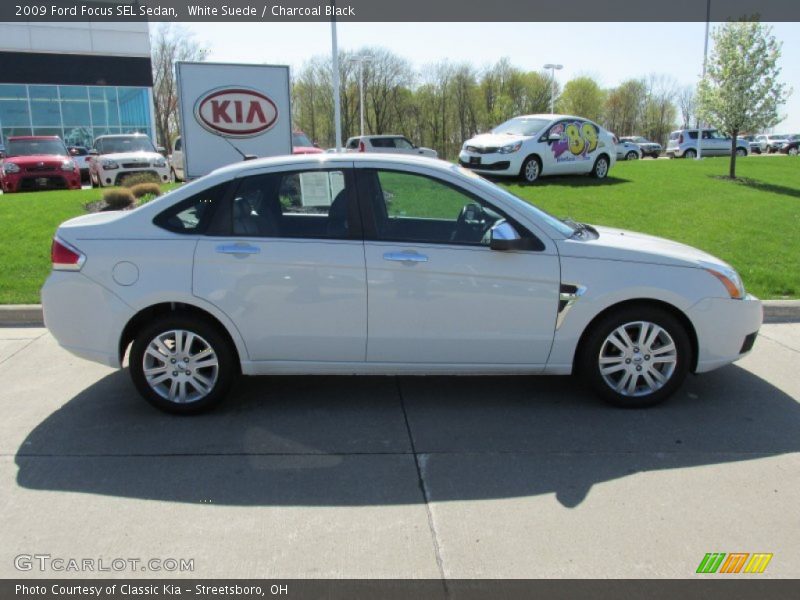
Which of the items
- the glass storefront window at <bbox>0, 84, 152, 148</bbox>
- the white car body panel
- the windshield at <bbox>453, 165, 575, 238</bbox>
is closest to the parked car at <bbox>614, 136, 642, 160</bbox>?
the glass storefront window at <bbox>0, 84, 152, 148</bbox>

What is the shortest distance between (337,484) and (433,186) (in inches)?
81.9

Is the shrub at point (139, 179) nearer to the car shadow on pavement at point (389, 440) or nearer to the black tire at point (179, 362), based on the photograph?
the car shadow on pavement at point (389, 440)

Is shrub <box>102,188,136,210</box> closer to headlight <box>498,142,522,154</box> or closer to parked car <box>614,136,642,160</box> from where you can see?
headlight <box>498,142,522,154</box>

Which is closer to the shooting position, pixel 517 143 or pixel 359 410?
pixel 359 410

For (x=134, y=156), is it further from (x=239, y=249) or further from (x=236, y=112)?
(x=239, y=249)

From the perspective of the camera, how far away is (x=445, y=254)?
170 inches

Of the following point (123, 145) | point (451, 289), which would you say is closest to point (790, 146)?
point (123, 145)

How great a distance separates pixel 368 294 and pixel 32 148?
59.7ft

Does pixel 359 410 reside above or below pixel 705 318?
below

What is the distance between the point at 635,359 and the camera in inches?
178

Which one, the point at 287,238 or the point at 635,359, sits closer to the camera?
the point at 287,238

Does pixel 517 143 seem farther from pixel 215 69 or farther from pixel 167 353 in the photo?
pixel 167 353
